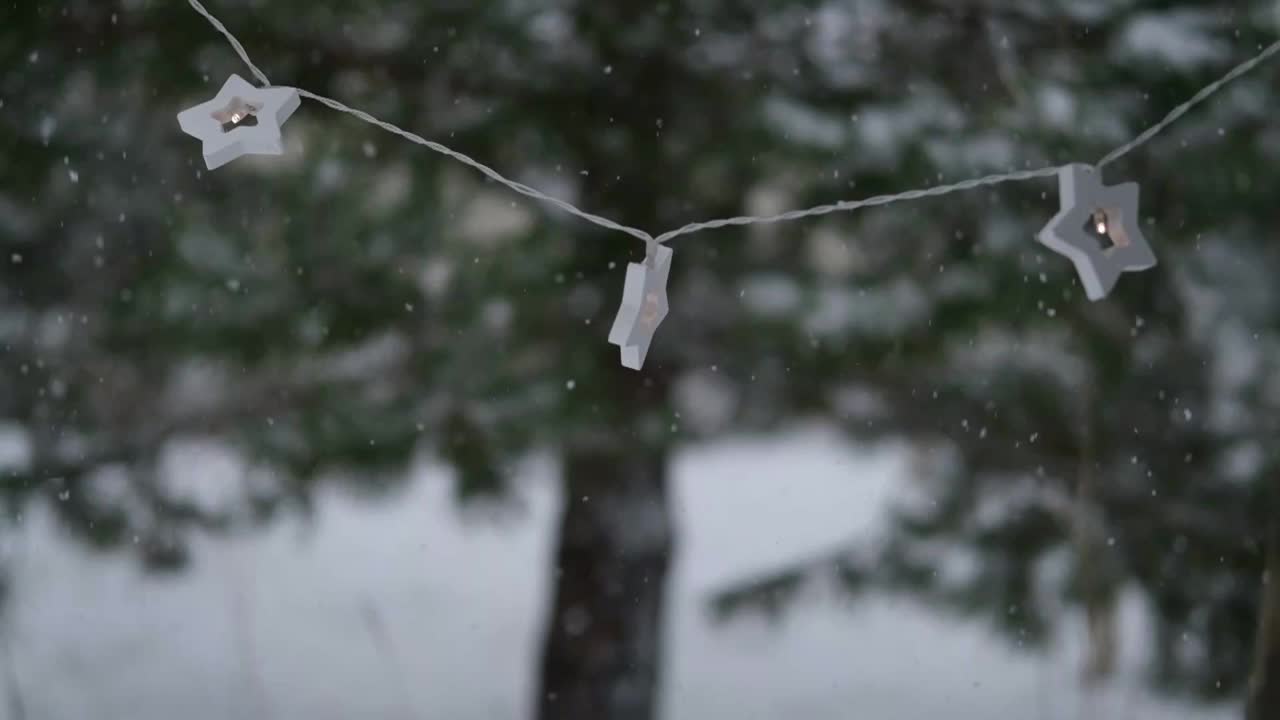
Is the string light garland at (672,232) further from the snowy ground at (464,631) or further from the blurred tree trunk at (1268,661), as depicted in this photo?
the snowy ground at (464,631)

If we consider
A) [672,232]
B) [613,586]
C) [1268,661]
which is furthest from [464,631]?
[672,232]

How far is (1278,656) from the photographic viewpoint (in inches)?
59.4

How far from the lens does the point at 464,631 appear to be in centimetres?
230

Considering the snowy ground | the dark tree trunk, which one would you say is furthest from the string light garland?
the snowy ground

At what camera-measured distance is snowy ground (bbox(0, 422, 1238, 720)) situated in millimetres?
2035

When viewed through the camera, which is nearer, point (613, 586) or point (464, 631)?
point (613, 586)

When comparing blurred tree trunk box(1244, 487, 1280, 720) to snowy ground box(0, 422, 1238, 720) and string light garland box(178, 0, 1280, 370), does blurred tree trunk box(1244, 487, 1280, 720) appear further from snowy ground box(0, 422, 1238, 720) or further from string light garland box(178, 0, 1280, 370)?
string light garland box(178, 0, 1280, 370)

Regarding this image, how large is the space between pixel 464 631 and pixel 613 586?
0.68 m

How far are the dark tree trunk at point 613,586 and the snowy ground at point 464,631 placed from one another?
0.14 m

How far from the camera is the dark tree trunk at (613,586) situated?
1715 mm

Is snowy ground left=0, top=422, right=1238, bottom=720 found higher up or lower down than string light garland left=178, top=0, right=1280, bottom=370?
lower down

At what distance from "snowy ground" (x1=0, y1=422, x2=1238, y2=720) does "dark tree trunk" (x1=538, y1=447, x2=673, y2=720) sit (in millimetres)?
139

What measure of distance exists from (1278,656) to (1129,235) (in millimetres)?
960

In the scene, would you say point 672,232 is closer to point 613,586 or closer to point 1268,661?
point 613,586
